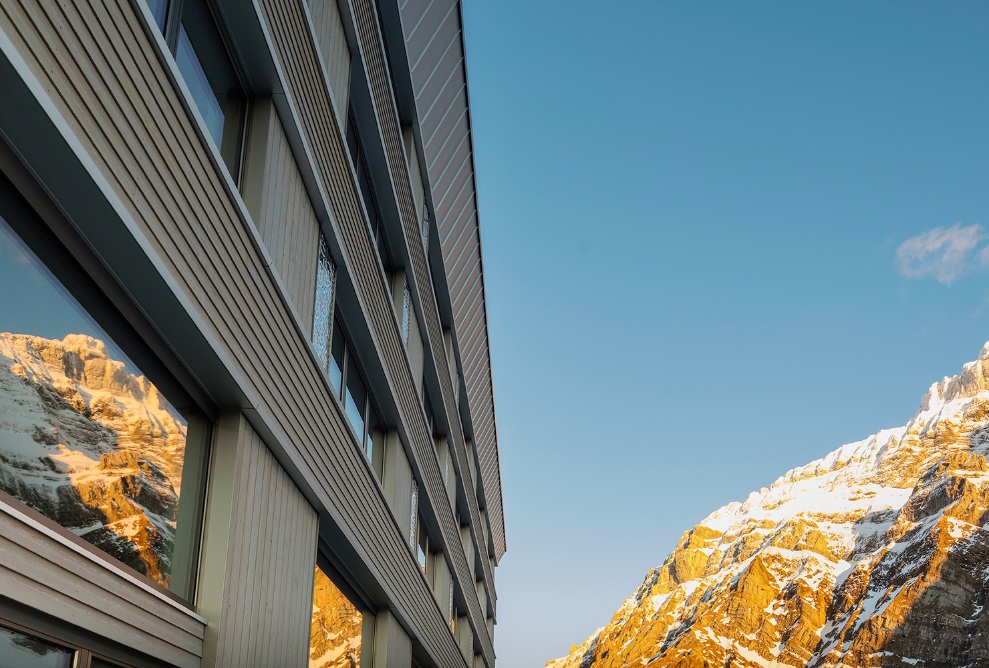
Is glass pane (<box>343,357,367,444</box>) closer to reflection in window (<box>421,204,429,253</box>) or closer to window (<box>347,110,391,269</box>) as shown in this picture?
window (<box>347,110,391,269</box>)

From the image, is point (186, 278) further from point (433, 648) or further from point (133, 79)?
point (433, 648)

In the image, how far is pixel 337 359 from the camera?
1034 cm

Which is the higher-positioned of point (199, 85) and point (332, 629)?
point (199, 85)

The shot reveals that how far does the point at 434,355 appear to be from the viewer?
56.1ft

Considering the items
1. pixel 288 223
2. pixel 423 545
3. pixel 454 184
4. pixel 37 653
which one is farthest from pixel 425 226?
pixel 37 653

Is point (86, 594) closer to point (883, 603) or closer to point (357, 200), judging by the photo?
point (357, 200)

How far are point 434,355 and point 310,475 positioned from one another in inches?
359

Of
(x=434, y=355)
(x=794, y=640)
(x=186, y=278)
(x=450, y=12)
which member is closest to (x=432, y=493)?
Answer: (x=434, y=355)

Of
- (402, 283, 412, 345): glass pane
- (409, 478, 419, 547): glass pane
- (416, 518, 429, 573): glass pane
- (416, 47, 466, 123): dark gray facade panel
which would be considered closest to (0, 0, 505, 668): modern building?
(402, 283, 412, 345): glass pane

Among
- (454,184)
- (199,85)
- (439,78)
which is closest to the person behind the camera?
(199,85)

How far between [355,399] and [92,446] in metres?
6.53

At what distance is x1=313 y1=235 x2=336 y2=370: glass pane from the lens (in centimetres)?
894

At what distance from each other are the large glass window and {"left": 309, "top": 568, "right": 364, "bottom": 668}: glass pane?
3.25m

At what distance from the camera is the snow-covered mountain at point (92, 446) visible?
426cm
